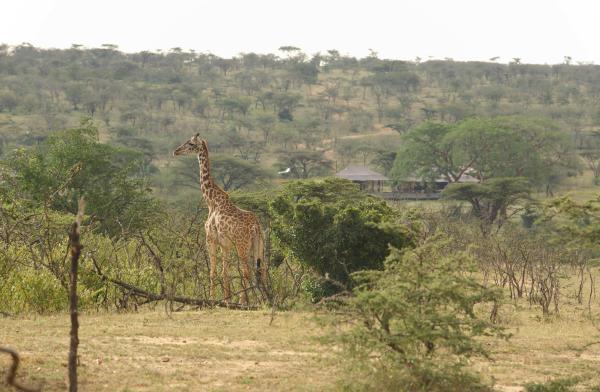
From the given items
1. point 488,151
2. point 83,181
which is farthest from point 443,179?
point 83,181

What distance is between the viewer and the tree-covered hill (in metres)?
49.1

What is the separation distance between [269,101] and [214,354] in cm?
5630

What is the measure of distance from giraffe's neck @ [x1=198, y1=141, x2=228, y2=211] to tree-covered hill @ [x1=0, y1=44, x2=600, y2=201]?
24.5 meters

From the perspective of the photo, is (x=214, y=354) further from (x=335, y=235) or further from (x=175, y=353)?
(x=335, y=235)

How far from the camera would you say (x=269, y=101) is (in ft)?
211

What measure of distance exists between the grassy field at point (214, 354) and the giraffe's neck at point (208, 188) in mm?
2139

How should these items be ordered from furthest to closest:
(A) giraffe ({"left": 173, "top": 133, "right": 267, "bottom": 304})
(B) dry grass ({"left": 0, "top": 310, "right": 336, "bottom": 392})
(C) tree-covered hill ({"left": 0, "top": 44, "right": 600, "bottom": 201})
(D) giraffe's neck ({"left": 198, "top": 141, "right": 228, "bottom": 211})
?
(C) tree-covered hill ({"left": 0, "top": 44, "right": 600, "bottom": 201})
(D) giraffe's neck ({"left": 198, "top": 141, "right": 228, "bottom": 211})
(A) giraffe ({"left": 173, "top": 133, "right": 267, "bottom": 304})
(B) dry grass ({"left": 0, "top": 310, "right": 336, "bottom": 392})

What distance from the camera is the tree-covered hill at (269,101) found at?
49062mm

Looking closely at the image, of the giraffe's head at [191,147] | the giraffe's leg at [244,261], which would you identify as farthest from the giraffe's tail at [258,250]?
the giraffe's head at [191,147]

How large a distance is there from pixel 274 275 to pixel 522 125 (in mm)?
30368

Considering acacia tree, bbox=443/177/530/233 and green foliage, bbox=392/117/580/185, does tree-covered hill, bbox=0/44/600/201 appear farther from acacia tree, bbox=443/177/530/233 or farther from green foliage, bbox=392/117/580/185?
acacia tree, bbox=443/177/530/233

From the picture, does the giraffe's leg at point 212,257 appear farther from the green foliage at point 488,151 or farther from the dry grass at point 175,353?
the green foliage at point 488,151

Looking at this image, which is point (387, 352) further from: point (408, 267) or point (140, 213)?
point (140, 213)

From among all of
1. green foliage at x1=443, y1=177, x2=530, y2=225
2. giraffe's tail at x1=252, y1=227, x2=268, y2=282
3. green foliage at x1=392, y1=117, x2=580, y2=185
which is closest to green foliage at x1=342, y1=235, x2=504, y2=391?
giraffe's tail at x1=252, y1=227, x2=268, y2=282
